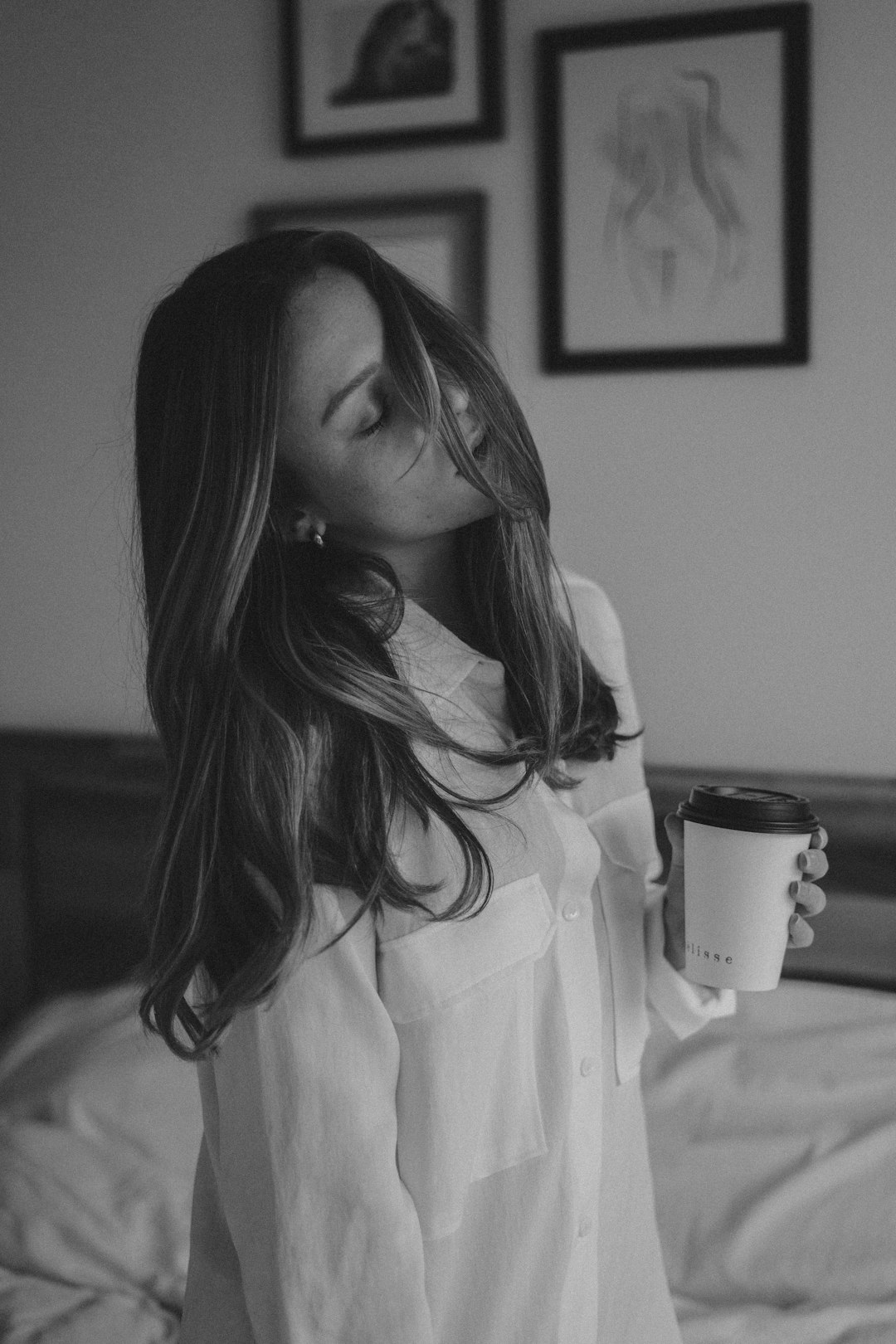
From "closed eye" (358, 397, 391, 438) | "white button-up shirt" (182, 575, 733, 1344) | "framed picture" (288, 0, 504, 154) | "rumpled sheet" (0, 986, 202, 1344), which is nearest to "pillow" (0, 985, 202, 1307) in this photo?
"rumpled sheet" (0, 986, 202, 1344)

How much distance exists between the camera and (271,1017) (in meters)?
0.75

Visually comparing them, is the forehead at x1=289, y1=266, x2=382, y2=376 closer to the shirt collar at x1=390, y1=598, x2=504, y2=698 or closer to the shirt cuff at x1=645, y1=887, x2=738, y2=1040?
the shirt collar at x1=390, y1=598, x2=504, y2=698

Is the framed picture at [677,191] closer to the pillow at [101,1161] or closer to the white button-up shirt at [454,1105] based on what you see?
the white button-up shirt at [454,1105]

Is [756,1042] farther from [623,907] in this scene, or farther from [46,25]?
[46,25]

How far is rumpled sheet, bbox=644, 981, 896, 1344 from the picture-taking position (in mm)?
1280

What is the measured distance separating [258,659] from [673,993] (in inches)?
17.9

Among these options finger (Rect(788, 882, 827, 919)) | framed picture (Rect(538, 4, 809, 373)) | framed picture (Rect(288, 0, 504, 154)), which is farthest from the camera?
framed picture (Rect(288, 0, 504, 154))

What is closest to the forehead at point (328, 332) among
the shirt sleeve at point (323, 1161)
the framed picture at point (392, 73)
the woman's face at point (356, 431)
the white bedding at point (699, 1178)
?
the woman's face at point (356, 431)

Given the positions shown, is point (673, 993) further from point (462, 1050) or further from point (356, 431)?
point (356, 431)

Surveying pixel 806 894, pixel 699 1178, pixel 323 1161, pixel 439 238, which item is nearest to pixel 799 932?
pixel 806 894

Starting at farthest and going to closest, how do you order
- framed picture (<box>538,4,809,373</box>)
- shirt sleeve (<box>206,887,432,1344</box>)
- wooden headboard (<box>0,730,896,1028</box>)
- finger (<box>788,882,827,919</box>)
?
wooden headboard (<box>0,730,896,1028</box>)
framed picture (<box>538,4,809,373</box>)
finger (<box>788,882,827,919</box>)
shirt sleeve (<box>206,887,432,1344</box>)

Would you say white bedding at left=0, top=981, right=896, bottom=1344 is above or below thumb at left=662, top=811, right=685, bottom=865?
below

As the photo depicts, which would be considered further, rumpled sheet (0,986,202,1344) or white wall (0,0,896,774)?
white wall (0,0,896,774)

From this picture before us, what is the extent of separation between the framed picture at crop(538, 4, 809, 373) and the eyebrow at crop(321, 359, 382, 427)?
1.10m
